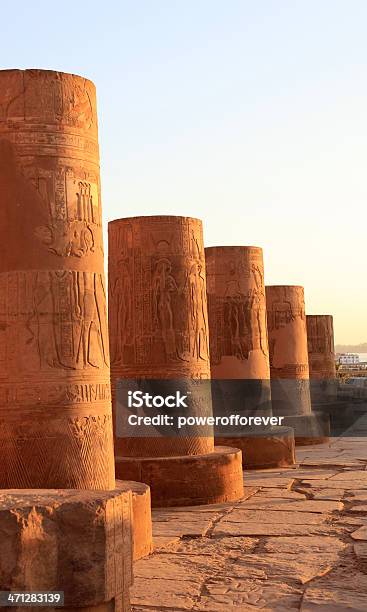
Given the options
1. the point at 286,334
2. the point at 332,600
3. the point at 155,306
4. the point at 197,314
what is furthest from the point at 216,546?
the point at 286,334

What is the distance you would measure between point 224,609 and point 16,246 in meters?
2.87

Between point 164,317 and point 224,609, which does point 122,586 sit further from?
point 164,317

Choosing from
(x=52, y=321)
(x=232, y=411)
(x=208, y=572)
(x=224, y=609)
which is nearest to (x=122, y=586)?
(x=224, y=609)

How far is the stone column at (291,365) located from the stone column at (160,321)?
6204mm

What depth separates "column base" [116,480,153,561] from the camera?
21.8 ft

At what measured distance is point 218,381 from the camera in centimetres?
1277

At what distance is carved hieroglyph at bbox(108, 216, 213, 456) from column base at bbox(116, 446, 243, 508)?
294mm

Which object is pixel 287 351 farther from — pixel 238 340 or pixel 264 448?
pixel 264 448

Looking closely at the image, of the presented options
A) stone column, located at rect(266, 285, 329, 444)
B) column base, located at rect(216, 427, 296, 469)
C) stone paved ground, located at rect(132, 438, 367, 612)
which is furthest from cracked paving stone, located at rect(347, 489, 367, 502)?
stone column, located at rect(266, 285, 329, 444)

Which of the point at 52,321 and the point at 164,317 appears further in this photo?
the point at 164,317

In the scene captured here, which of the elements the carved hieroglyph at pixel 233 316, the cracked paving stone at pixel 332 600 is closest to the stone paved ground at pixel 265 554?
the cracked paving stone at pixel 332 600

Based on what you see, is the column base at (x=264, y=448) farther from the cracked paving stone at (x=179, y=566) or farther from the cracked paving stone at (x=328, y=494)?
the cracked paving stone at (x=179, y=566)

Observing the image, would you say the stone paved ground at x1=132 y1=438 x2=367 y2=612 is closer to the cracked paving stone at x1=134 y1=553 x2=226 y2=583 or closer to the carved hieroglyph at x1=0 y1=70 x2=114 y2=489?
the cracked paving stone at x1=134 y1=553 x2=226 y2=583

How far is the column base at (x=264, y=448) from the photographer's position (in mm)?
12250
